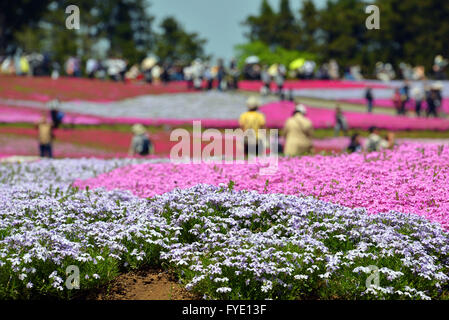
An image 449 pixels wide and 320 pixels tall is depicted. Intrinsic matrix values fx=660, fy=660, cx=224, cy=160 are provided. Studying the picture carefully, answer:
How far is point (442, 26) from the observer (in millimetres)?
65438

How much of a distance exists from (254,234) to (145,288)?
147cm

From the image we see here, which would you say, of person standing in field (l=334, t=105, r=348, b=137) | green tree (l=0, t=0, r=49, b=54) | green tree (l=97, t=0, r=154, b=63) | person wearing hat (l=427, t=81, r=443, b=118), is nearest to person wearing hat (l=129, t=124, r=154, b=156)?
person standing in field (l=334, t=105, r=348, b=137)

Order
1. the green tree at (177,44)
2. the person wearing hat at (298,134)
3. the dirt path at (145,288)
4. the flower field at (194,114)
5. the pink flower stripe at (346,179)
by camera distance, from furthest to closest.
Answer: the green tree at (177,44) → the flower field at (194,114) → the person wearing hat at (298,134) → the pink flower stripe at (346,179) → the dirt path at (145,288)

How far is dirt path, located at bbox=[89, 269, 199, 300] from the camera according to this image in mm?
7527

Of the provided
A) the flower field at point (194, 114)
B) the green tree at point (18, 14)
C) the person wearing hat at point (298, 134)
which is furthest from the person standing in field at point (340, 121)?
the green tree at point (18, 14)

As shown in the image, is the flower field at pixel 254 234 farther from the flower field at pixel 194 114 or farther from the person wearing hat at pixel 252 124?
the flower field at pixel 194 114

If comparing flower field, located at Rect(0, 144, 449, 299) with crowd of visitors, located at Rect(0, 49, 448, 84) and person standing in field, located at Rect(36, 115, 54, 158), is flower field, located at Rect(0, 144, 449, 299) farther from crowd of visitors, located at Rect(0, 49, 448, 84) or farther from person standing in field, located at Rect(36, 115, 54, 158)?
crowd of visitors, located at Rect(0, 49, 448, 84)

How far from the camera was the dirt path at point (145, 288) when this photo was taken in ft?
24.7

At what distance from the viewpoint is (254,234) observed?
26.6 feet

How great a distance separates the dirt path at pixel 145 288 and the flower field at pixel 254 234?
0.43 ft

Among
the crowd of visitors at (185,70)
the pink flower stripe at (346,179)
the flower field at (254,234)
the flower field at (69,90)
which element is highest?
the crowd of visitors at (185,70)

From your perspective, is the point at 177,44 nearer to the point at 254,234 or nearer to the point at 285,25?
the point at 285,25

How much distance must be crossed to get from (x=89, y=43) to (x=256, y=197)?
8493 centimetres

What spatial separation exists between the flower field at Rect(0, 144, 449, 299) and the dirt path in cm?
13
